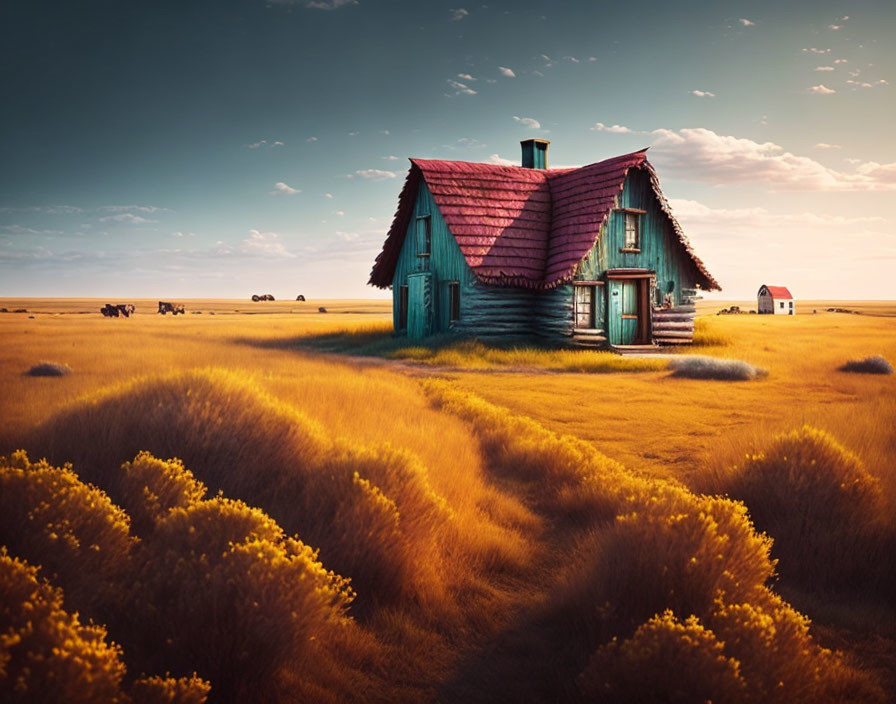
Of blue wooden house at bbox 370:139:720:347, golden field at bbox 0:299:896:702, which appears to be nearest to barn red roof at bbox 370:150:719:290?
blue wooden house at bbox 370:139:720:347

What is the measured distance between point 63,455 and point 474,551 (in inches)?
166

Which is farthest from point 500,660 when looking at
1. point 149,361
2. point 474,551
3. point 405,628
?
point 149,361

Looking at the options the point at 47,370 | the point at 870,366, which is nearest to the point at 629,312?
the point at 870,366

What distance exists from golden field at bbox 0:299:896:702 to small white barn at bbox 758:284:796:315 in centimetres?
8566

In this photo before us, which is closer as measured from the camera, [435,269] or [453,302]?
[453,302]

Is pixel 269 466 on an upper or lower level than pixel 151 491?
lower

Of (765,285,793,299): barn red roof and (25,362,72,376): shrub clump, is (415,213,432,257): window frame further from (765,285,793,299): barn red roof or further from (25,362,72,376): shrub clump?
(765,285,793,299): barn red roof

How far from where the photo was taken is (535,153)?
30719 millimetres

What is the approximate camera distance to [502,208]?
2647 centimetres

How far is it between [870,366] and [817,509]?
15.3 meters

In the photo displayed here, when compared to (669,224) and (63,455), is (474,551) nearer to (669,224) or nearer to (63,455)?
(63,455)

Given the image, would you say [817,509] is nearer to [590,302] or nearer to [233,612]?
[233,612]

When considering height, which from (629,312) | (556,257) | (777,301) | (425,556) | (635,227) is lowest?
(425,556)

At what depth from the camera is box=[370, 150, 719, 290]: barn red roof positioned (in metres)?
24.6
